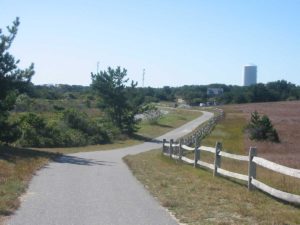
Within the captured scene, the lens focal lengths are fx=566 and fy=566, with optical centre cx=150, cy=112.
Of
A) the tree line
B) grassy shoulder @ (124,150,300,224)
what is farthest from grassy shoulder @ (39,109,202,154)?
grassy shoulder @ (124,150,300,224)

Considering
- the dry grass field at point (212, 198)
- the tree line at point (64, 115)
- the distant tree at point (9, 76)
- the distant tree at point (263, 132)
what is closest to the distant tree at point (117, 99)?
the tree line at point (64, 115)

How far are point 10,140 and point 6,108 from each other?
9.22ft

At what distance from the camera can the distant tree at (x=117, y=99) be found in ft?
192

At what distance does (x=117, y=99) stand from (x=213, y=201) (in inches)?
1826

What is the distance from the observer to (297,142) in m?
52.0

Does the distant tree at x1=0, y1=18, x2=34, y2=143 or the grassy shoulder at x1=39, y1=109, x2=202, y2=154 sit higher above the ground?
the distant tree at x1=0, y1=18, x2=34, y2=143

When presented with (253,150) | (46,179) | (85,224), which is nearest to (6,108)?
(46,179)

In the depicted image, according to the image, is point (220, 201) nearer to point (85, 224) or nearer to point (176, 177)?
point (85, 224)

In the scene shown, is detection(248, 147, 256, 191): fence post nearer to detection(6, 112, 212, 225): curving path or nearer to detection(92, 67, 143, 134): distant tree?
detection(6, 112, 212, 225): curving path

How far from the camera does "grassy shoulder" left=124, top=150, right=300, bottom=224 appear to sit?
1036 cm

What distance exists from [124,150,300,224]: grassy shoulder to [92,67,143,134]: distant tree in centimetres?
4014

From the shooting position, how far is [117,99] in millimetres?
58469

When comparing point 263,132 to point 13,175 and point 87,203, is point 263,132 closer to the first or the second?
point 13,175

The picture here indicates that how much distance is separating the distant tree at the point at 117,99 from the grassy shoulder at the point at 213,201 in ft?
132
